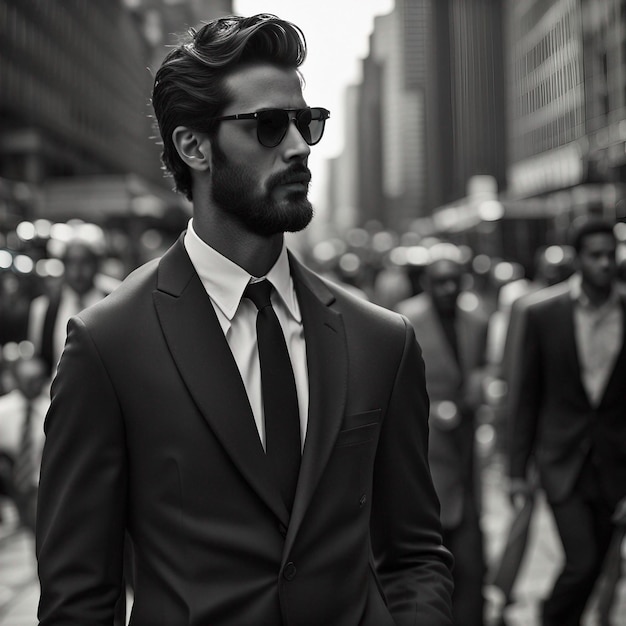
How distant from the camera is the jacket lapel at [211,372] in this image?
1929 mm

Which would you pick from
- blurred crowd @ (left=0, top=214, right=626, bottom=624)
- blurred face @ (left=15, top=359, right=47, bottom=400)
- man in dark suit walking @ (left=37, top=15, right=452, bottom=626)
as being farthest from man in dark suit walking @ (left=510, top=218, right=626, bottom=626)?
man in dark suit walking @ (left=37, top=15, right=452, bottom=626)

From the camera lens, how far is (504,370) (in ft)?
23.2

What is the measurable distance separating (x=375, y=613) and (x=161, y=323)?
2.49 ft

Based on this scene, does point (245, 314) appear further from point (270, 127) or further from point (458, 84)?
point (458, 84)

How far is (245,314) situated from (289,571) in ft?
1.80

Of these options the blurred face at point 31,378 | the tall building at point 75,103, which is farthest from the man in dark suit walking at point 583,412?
the tall building at point 75,103

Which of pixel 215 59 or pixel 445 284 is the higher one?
pixel 215 59

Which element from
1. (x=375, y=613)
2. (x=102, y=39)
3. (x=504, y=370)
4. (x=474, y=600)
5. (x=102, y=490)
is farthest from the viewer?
(x=102, y=39)

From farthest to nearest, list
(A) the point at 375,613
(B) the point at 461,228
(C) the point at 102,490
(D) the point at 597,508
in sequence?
(B) the point at 461,228 → (D) the point at 597,508 → (A) the point at 375,613 → (C) the point at 102,490

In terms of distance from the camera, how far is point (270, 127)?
2066 mm

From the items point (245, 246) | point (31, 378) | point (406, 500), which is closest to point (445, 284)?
point (31, 378)

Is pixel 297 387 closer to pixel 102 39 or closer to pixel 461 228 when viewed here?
pixel 461 228

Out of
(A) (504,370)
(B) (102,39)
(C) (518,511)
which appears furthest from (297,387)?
(B) (102,39)

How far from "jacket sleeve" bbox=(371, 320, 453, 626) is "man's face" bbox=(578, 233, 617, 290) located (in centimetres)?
313
